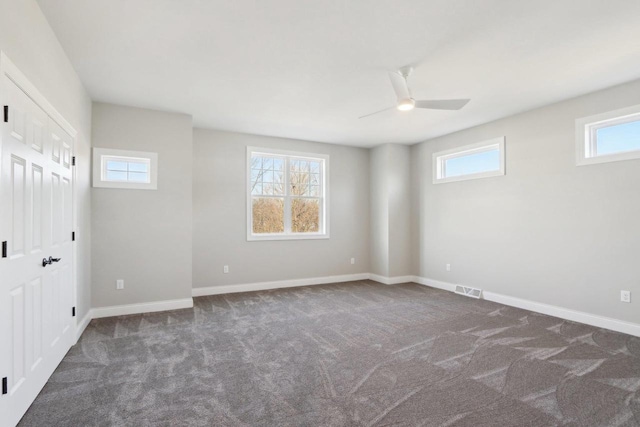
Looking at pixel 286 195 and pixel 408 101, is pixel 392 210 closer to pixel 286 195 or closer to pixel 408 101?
pixel 286 195

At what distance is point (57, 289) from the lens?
111 inches

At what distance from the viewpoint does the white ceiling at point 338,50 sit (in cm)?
240

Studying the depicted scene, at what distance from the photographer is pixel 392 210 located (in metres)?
6.53

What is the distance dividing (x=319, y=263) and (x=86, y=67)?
465 cm

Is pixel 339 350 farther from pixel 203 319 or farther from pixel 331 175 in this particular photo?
pixel 331 175

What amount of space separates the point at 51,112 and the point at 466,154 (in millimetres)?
5573

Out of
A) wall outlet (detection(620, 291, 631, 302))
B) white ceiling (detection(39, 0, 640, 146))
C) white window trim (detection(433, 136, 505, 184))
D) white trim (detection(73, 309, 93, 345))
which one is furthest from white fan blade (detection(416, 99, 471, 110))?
white trim (detection(73, 309, 93, 345))

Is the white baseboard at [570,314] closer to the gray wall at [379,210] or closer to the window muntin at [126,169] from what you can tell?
the gray wall at [379,210]

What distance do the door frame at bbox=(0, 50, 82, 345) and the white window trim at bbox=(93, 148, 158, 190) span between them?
2.86 feet

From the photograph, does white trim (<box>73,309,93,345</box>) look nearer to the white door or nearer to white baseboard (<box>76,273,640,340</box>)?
white baseboard (<box>76,273,640,340</box>)

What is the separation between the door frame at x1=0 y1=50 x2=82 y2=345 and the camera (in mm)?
1836

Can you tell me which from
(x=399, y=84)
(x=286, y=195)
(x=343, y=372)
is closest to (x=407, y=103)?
(x=399, y=84)

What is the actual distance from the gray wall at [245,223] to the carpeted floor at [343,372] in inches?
52.6

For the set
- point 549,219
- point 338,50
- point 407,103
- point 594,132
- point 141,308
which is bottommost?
point 141,308
